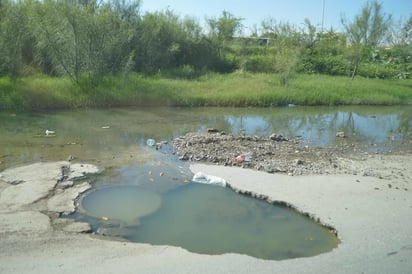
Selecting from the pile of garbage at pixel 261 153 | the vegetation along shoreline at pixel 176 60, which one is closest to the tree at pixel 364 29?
the vegetation along shoreline at pixel 176 60

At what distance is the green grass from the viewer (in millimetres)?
16078

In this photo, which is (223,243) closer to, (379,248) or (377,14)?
(379,248)

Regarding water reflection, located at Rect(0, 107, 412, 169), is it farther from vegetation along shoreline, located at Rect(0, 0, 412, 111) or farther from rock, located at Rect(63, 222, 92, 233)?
rock, located at Rect(63, 222, 92, 233)

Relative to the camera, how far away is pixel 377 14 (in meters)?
27.4

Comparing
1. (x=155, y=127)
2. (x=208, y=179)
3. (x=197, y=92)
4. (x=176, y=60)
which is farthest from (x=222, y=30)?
(x=208, y=179)

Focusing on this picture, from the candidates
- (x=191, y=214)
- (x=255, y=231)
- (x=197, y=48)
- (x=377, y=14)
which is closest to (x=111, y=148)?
(x=191, y=214)

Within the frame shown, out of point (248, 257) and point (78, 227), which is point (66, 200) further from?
point (248, 257)

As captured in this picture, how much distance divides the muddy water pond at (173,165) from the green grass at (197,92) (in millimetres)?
904

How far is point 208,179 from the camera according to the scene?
7.97 metres

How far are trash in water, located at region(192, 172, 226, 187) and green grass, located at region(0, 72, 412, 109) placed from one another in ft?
33.1

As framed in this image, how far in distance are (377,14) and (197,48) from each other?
12.8 metres

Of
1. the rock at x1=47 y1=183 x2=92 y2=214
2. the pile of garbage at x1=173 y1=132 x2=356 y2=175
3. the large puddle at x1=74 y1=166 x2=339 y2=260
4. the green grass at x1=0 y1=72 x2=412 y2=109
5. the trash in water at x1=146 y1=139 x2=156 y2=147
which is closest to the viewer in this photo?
the large puddle at x1=74 y1=166 x2=339 y2=260

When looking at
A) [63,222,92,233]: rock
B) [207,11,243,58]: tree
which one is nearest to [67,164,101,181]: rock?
[63,222,92,233]: rock

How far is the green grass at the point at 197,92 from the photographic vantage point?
16078mm
